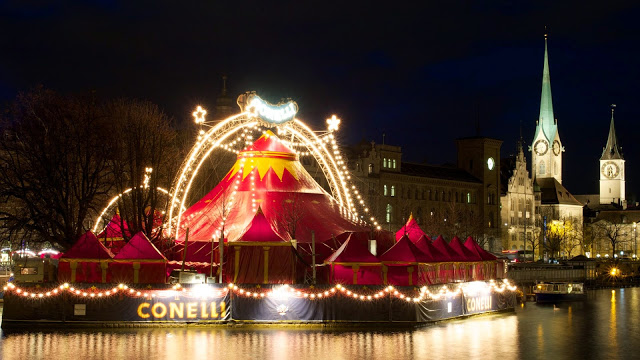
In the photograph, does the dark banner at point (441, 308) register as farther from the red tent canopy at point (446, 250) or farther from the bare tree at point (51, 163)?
the bare tree at point (51, 163)

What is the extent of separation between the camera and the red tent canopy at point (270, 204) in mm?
38719

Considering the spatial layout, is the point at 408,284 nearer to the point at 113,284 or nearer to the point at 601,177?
the point at 113,284

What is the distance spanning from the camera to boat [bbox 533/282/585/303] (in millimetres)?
48031

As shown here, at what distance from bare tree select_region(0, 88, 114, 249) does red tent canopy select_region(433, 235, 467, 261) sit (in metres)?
15.2

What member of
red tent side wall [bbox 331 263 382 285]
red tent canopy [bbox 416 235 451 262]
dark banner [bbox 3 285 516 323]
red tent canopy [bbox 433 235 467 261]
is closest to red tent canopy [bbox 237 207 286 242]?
red tent side wall [bbox 331 263 382 285]

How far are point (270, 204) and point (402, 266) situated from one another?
8.75 m

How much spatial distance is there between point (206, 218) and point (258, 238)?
594cm

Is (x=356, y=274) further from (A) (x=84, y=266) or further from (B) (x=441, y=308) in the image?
(A) (x=84, y=266)

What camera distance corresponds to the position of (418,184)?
10262 centimetres

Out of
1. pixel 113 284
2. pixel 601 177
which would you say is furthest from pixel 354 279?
pixel 601 177

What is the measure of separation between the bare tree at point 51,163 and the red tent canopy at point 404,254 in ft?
46.9

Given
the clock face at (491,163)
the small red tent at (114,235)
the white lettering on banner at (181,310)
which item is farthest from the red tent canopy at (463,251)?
the clock face at (491,163)

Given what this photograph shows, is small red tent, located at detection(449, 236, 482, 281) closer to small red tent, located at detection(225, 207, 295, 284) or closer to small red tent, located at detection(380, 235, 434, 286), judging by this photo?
small red tent, located at detection(380, 235, 434, 286)

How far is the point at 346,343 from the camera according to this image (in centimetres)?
2705
